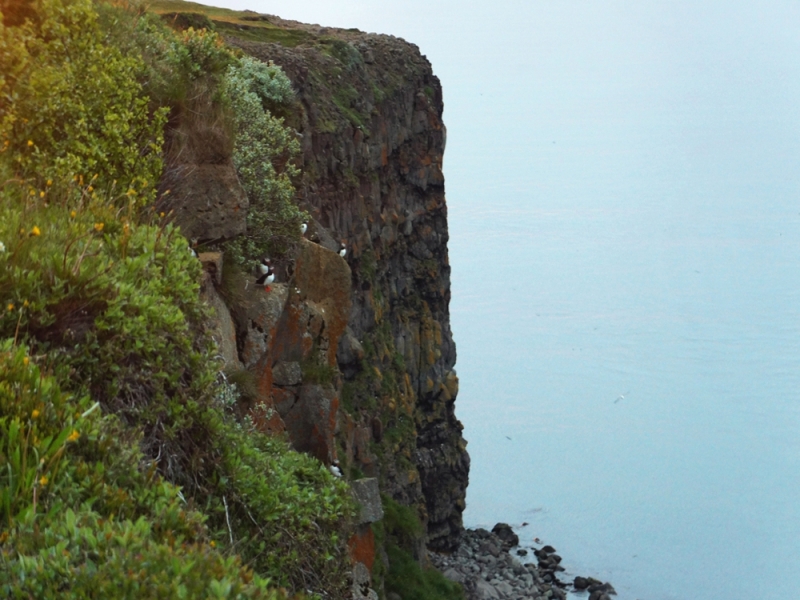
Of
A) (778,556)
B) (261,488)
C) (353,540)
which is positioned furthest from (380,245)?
(778,556)

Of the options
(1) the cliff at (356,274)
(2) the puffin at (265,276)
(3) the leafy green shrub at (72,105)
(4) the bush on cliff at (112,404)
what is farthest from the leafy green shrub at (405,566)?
(4) the bush on cliff at (112,404)

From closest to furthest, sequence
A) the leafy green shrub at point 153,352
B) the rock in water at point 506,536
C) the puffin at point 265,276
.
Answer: the leafy green shrub at point 153,352 < the puffin at point 265,276 < the rock in water at point 506,536

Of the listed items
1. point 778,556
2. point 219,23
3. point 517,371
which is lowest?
point 778,556

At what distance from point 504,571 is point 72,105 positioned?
169ft

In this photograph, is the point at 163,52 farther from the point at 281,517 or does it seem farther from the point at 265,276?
the point at 281,517

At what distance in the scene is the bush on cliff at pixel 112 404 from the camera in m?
4.41

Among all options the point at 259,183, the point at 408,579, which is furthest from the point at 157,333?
the point at 408,579

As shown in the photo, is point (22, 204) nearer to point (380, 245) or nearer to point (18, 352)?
point (18, 352)

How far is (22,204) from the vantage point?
8062 millimetres

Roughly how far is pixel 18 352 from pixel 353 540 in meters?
9.63

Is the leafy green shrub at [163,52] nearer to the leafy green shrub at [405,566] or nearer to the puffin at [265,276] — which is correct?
the puffin at [265,276]

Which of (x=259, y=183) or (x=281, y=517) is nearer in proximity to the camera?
(x=281, y=517)

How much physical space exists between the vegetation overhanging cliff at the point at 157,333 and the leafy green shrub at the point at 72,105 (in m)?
0.03

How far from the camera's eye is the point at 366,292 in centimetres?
3891
